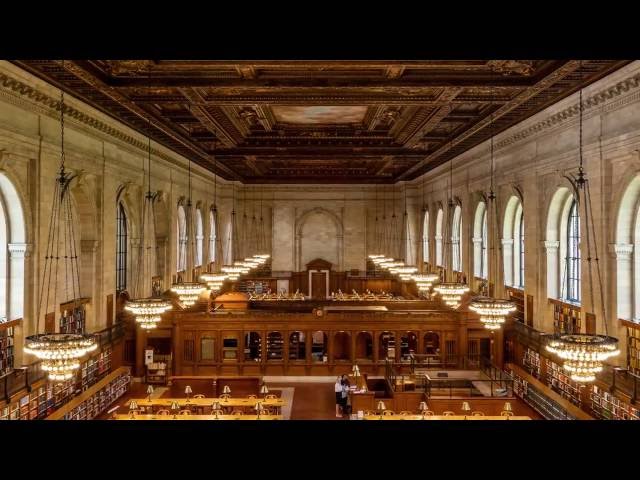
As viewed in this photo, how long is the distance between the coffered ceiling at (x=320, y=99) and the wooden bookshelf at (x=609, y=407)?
20.1 feet

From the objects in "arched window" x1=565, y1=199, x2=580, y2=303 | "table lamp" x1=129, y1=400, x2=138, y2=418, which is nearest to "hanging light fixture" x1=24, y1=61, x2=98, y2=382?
"table lamp" x1=129, y1=400, x2=138, y2=418

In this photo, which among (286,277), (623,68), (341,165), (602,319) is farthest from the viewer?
(286,277)

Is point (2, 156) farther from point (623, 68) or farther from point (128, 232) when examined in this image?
point (623, 68)

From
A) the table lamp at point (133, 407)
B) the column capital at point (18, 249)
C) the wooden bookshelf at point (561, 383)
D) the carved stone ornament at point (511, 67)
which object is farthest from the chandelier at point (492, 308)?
the column capital at point (18, 249)

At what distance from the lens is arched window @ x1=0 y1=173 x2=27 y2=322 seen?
1099 centimetres

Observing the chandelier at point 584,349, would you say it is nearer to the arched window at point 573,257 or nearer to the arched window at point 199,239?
the arched window at point 573,257

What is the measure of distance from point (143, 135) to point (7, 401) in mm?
9922

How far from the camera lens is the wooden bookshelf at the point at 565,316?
523 inches

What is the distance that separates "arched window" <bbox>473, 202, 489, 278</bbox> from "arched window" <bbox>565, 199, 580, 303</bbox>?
6.33 m

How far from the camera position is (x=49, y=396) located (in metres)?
11.9

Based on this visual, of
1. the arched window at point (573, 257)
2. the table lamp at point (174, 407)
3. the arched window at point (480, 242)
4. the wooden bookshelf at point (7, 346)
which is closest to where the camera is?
the wooden bookshelf at point (7, 346)

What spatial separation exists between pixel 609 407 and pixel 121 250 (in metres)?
14.3

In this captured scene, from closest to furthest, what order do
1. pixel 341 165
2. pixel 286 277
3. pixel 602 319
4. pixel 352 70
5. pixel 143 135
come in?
pixel 352 70 < pixel 602 319 < pixel 143 135 < pixel 341 165 < pixel 286 277
